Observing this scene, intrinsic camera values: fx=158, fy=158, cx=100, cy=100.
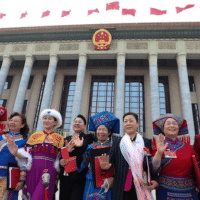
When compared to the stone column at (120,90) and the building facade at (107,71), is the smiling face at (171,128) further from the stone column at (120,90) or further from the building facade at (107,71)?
the building facade at (107,71)

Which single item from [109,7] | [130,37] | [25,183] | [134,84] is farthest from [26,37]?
[25,183]

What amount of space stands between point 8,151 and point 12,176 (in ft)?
1.48

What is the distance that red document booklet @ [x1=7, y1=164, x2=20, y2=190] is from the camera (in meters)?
2.68

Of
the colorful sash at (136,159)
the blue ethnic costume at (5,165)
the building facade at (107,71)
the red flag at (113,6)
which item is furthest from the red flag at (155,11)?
the blue ethnic costume at (5,165)

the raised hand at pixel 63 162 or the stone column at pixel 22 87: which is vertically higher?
the stone column at pixel 22 87

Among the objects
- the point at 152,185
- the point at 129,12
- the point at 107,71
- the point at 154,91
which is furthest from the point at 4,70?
the point at 152,185

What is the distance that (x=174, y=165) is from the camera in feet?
7.90

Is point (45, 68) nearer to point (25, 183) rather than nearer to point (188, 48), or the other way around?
point (188, 48)

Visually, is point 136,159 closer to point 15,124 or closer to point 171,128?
point 171,128

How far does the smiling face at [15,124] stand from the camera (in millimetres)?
3154

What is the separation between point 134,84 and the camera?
19.2 metres

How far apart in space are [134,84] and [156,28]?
6418 mm

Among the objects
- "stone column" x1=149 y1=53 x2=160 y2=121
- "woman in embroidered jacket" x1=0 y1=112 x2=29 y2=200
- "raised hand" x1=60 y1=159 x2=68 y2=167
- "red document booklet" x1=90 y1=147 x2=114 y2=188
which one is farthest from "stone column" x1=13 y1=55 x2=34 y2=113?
"red document booklet" x1=90 y1=147 x2=114 y2=188

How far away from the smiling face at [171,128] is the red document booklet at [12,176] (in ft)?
8.84
